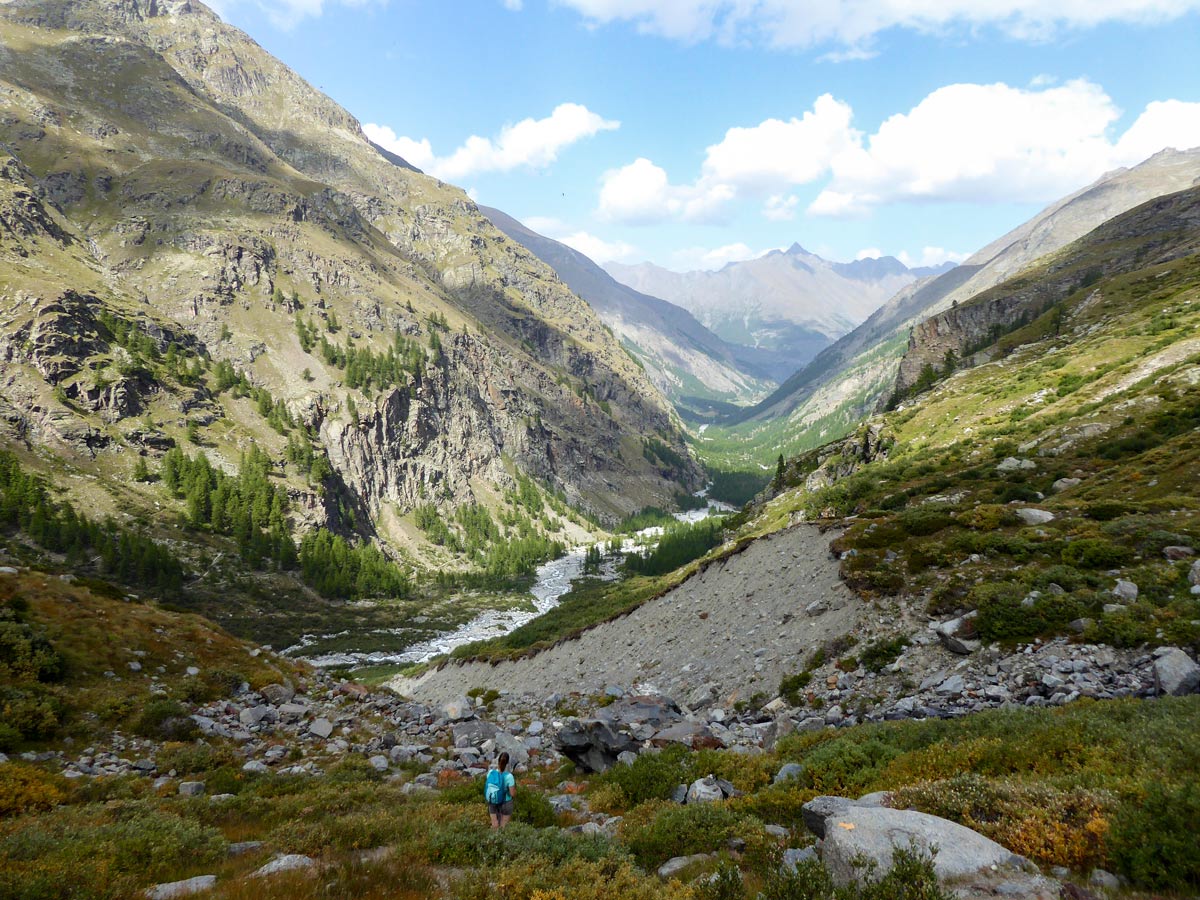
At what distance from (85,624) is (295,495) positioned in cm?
14951

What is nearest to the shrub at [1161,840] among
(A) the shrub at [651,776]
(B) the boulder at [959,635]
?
(A) the shrub at [651,776]

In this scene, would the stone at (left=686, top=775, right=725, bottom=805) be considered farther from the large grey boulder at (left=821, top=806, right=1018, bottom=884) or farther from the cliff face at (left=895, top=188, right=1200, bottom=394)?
the cliff face at (left=895, top=188, right=1200, bottom=394)

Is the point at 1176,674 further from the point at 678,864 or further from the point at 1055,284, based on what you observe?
the point at 1055,284

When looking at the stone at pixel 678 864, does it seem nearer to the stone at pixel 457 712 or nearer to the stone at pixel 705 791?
the stone at pixel 705 791

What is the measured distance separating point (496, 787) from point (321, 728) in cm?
1513

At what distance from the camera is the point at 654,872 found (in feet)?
35.6

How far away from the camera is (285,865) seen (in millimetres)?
10297

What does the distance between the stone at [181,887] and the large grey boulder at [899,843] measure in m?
10.7

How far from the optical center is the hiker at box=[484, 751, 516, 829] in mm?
13797

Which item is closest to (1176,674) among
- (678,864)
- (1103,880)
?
(1103,880)

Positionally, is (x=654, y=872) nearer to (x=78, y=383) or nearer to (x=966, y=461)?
(x=966, y=461)

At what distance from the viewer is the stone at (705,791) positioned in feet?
44.7

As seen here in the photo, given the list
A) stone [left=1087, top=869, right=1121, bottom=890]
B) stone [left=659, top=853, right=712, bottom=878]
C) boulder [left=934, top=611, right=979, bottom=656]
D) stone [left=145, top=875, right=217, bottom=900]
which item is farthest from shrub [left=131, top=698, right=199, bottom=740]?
boulder [left=934, top=611, right=979, bottom=656]

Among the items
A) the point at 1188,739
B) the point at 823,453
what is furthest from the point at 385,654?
the point at 1188,739
